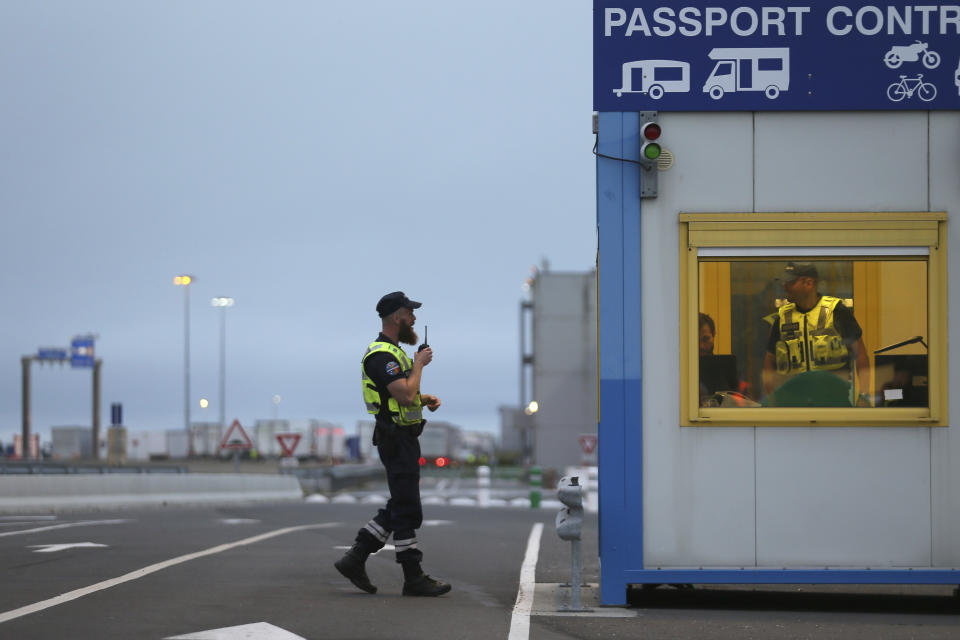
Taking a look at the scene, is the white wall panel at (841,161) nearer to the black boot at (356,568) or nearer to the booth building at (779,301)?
the booth building at (779,301)

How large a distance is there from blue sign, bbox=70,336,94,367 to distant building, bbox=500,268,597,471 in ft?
165

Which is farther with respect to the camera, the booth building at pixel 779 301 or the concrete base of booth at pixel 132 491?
the concrete base of booth at pixel 132 491

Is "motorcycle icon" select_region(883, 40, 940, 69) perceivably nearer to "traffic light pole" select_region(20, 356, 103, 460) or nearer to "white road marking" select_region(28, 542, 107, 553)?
"white road marking" select_region(28, 542, 107, 553)

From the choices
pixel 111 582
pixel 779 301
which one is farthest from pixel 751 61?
pixel 111 582

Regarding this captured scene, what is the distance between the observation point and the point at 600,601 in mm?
8398

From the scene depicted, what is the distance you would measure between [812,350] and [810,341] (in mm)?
65

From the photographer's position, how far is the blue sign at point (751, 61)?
8.64m

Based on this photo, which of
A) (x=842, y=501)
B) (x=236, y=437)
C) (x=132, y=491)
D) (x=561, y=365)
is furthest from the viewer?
(x=561, y=365)

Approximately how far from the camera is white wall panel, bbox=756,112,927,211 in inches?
338

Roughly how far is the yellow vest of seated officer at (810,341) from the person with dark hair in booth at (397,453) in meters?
2.38

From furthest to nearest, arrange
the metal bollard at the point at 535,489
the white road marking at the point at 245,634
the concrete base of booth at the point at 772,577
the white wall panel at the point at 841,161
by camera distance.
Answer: the metal bollard at the point at 535,489 → the white wall panel at the point at 841,161 → the concrete base of booth at the point at 772,577 → the white road marking at the point at 245,634

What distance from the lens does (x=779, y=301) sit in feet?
28.1

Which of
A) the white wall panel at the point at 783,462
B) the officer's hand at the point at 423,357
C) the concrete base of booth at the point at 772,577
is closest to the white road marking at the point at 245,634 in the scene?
the officer's hand at the point at 423,357

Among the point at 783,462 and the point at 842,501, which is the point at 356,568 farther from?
the point at 842,501
